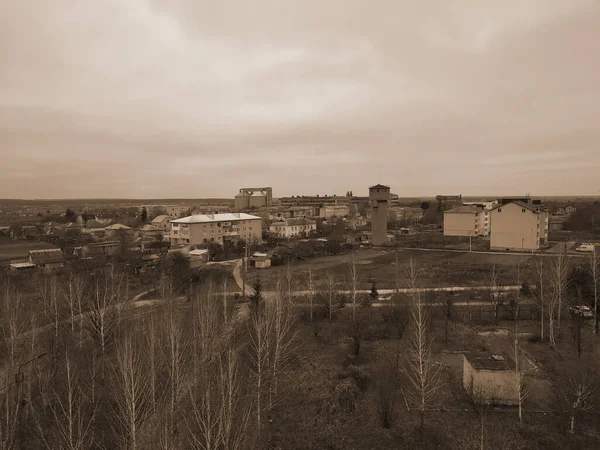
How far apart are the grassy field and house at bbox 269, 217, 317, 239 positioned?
15937mm

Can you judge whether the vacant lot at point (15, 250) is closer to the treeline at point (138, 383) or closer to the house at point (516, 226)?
the treeline at point (138, 383)

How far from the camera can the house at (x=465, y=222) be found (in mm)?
51625

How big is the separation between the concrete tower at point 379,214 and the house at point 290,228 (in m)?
11.8

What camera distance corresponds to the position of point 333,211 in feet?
289

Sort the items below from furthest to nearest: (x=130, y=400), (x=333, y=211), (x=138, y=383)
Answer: (x=333, y=211) → (x=138, y=383) → (x=130, y=400)

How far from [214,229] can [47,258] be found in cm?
1876

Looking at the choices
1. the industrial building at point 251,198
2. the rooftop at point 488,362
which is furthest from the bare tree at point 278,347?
the industrial building at point 251,198

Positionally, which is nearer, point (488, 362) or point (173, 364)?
point (173, 364)

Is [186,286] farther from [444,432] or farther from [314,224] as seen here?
[314,224]

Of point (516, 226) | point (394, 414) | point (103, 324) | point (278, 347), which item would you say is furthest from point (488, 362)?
point (516, 226)

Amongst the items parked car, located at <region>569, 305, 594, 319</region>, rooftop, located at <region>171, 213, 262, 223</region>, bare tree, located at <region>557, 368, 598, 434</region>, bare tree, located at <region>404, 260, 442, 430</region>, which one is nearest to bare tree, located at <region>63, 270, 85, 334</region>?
bare tree, located at <region>404, 260, 442, 430</region>

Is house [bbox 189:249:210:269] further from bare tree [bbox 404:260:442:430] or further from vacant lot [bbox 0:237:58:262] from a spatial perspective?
bare tree [bbox 404:260:442:430]

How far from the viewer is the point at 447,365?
45.4 ft

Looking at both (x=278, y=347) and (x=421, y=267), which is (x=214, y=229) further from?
(x=278, y=347)
